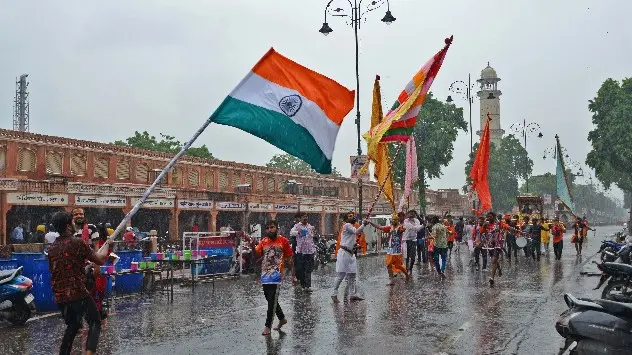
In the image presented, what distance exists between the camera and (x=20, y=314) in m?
10.3

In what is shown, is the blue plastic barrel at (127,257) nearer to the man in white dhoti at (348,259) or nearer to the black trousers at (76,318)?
the man in white dhoti at (348,259)

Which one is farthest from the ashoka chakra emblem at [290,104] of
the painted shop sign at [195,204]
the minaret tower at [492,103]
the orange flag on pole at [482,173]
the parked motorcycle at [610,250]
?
the minaret tower at [492,103]

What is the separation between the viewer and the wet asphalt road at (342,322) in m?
8.00

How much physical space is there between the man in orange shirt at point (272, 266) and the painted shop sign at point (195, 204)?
28112mm

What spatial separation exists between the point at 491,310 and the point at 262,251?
427 centimetres

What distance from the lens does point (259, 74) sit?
8109 mm

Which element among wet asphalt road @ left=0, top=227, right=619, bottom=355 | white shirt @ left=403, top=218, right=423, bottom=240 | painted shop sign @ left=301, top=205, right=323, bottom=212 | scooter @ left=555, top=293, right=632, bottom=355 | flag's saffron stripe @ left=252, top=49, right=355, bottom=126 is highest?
flag's saffron stripe @ left=252, top=49, right=355, bottom=126

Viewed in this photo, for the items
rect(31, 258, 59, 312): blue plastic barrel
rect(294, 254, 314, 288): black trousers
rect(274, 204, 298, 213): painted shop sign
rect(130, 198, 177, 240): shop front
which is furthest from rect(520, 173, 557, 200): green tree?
rect(31, 258, 59, 312): blue plastic barrel

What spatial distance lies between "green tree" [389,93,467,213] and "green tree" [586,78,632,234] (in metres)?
10.7

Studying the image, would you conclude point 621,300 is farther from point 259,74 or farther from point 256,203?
point 256,203

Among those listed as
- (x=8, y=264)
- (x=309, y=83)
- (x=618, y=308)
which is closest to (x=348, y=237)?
(x=309, y=83)

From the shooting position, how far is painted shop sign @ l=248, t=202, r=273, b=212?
4364cm

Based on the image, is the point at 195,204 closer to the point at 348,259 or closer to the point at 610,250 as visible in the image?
the point at 348,259

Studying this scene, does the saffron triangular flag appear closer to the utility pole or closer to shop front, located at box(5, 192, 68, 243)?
shop front, located at box(5, 192, 68, 243)
